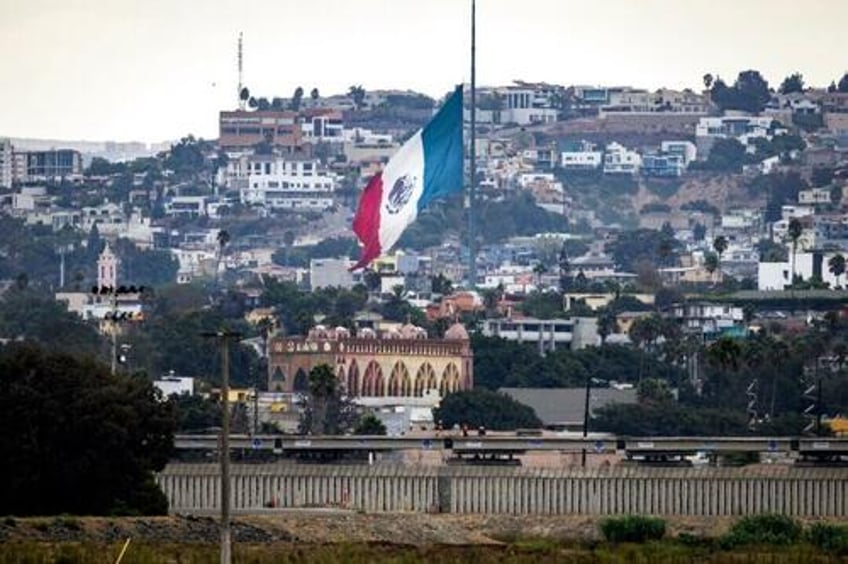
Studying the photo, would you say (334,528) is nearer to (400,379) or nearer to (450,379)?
(450,379)

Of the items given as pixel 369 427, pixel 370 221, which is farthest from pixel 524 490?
pixel 369 427

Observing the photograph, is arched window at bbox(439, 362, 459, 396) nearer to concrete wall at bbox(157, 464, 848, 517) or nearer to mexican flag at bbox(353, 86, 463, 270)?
mexican flag at bbox(353, 86, 463, 270)

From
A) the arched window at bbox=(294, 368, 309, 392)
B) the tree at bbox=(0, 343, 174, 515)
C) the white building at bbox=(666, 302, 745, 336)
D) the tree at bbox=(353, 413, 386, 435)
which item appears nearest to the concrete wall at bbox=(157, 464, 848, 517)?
the tree at bbox=(0, 343, 174, 515)

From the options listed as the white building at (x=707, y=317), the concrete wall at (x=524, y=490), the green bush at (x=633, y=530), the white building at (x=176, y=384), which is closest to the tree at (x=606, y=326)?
the white building at (x=707, y=317)

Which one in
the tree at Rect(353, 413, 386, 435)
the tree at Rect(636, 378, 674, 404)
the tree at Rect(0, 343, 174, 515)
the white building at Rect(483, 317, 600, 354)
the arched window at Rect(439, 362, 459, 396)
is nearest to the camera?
the tree at Rect(0, 343, 174, 515)

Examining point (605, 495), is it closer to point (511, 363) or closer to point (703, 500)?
point (703, 500)

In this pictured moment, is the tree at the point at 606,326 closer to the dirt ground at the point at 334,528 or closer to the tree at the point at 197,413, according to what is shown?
the tree at the point at 197,413

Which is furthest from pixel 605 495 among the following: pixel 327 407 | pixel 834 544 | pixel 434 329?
pixel 434 329
